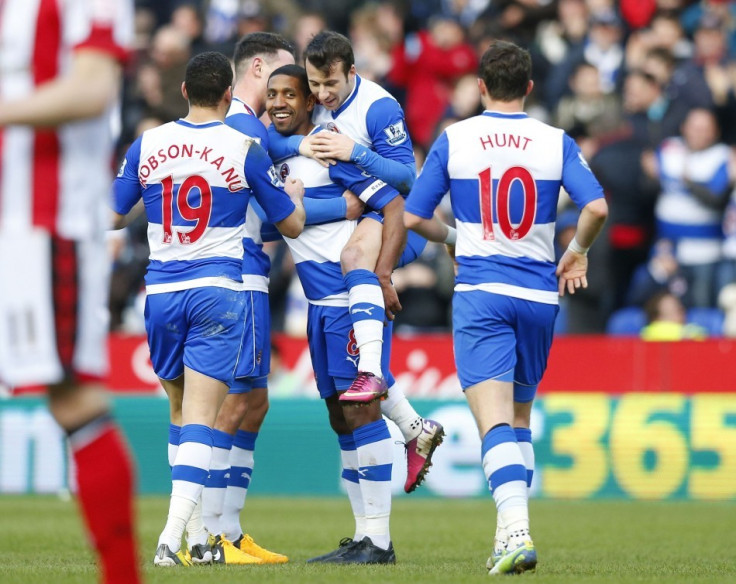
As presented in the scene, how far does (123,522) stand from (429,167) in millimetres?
3029

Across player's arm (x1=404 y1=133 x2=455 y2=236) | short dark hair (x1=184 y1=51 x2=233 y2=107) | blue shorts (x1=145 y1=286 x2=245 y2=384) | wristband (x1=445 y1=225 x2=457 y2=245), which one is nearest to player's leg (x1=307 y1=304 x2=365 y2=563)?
blue shorts (x1=145 y1=286 x2=245 y2=384)

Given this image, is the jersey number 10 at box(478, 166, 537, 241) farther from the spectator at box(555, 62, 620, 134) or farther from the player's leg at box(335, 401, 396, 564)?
A: the spectator at box(555, 62, 620, 134)

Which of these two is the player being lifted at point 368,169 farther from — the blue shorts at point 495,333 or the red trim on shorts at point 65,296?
the red trim on shorts at point 65,296

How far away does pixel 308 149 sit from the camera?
7645mm

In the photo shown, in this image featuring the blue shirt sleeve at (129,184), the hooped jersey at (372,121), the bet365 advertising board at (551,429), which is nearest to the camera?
the blue shirt sleeve at (129,184)

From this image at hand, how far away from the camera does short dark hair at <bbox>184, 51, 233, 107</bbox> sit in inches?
279

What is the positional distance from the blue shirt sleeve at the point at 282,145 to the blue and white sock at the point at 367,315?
2.60 feet

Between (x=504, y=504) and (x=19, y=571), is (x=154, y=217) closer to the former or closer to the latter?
(x=19, y=571)

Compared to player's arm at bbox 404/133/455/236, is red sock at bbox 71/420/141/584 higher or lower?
lower

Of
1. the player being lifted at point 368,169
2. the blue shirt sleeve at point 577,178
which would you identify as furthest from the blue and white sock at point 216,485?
the blue shirt sleeve at point 577,178

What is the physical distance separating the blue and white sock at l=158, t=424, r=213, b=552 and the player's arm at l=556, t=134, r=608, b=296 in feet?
6.59

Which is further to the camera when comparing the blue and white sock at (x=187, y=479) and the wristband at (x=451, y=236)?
the wristband at (x=451, y=236)

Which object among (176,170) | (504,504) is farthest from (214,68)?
(504,504)

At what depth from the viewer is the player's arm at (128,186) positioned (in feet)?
23.9
